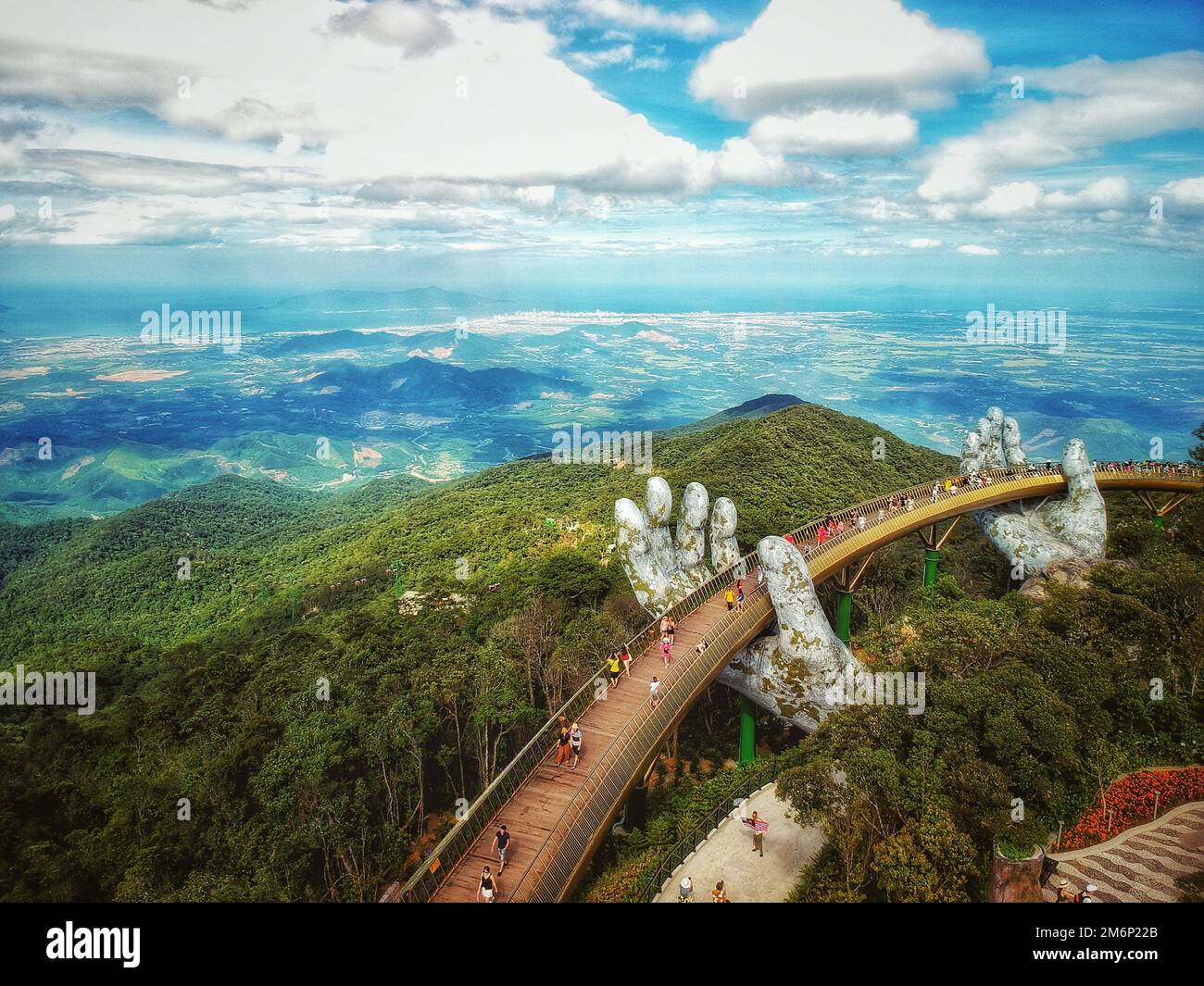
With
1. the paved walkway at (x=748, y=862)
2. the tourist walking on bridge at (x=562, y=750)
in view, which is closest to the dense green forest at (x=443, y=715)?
the paved walkway at (x=748, y=862)

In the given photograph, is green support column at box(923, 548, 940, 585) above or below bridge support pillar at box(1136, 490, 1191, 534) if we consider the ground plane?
below

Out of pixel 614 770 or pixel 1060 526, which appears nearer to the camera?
pixel 614 770

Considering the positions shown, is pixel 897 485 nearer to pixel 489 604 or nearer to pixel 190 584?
pixel 489 604

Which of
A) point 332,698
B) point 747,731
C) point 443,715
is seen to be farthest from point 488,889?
point 747,731

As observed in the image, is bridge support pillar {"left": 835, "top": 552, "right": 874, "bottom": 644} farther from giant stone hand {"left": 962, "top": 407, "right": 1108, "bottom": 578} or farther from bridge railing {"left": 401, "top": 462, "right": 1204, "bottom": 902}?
giant stone hand {"left": 962, "top": 407, "right": 1108, "bottom": 578}

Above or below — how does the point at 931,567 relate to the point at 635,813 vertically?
above

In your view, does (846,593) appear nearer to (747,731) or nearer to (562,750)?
(747,731)

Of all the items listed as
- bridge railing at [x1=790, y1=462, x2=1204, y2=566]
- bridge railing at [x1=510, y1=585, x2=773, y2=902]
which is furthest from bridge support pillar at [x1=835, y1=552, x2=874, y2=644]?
bridge railing at [x1=510, y1=585, x2=773, y2=902]
